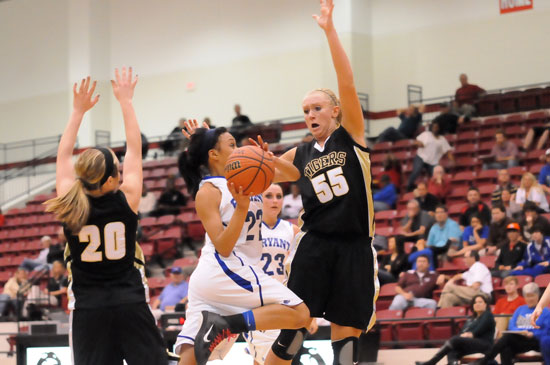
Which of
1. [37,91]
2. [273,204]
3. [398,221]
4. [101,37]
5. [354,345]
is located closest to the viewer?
[354,345]

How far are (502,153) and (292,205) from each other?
390 centimetres

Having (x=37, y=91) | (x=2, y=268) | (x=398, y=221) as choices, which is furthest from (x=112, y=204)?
(x=37, y=91)

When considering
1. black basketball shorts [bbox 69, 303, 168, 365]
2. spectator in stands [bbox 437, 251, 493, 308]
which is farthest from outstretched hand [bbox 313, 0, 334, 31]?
spectator in stands [bbox 437, 251, 493, 308]

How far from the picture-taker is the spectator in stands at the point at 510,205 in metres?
13.4

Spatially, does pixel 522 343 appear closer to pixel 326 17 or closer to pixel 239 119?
pixel 326 17

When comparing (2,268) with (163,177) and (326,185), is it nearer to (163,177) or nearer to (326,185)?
(163,177)

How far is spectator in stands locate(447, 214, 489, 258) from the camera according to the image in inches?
513

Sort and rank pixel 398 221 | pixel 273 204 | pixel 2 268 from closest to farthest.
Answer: pixel 273 204 → pixel 398 221 → pixel 2 268

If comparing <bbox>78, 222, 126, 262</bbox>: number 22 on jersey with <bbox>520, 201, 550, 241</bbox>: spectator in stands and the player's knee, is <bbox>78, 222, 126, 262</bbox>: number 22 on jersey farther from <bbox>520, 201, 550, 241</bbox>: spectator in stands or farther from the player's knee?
<bbox>520, 201, 550, 241</bbox>: spectator in stands

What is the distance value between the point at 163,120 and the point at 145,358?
1984cm

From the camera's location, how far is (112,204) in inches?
191

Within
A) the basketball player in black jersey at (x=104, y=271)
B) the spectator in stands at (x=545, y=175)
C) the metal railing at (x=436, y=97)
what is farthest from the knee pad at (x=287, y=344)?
the metal railing at (x=436, y=97)

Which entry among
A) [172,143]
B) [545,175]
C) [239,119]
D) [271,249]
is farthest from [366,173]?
[172,143]

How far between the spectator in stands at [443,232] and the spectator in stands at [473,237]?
0.44 feet
